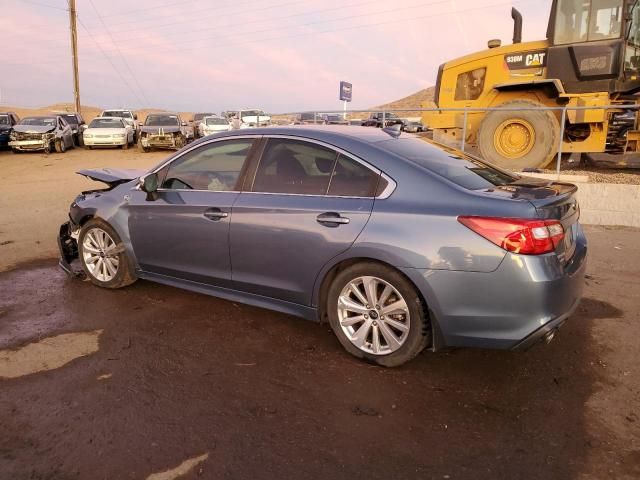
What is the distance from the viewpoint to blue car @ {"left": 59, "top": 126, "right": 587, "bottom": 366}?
3096 mm

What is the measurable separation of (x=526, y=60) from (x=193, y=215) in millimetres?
8848

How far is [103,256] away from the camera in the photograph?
5.09m

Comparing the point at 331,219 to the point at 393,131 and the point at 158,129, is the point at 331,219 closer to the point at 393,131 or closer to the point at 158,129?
the point at 393,131

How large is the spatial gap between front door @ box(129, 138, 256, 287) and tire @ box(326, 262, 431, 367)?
3.45 feet

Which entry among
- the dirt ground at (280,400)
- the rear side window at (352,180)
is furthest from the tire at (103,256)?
the rear side window at (352,180)

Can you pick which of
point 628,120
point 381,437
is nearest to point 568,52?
point 628,120

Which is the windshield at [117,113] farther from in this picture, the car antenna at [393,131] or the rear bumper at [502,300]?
the rear bumper at [502,300]

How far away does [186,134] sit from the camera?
2295cm

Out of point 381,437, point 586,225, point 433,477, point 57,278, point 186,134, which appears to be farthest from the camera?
point 186,134

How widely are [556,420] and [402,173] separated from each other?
5.79ft

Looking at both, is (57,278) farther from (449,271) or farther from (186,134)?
(186,134)

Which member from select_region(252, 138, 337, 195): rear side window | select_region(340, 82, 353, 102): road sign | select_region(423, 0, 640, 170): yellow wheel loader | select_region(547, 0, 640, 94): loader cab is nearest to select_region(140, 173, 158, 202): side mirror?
select_region(252, 138, 337, 195): rear side window

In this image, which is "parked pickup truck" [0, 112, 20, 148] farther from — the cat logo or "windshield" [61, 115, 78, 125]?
the cat logo

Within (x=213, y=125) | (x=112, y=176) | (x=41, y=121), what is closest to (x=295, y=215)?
(x=112, y=176)
